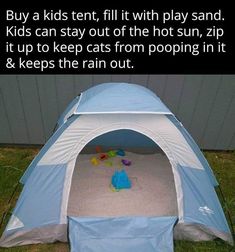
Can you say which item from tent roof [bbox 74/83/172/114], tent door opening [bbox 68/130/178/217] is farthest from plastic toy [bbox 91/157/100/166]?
tent roof [bbox 74/83/172/114]

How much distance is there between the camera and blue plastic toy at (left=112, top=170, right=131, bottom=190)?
2.77 m

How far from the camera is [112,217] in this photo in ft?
7.53

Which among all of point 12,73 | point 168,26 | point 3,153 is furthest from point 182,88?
point 3,153

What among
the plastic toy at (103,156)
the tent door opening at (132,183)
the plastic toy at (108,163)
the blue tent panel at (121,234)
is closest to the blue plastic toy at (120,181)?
the tent door opening at (132,183)

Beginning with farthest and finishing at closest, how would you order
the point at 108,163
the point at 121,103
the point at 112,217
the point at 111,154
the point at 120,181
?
the point at 111,154 → the point at 108,163 → the point at 120,181 → the point at 112,217 → the point at 121,103

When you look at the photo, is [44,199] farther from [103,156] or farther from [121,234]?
[103,156]

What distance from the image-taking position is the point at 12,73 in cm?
307

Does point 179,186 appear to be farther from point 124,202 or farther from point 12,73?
Result: point 12,73

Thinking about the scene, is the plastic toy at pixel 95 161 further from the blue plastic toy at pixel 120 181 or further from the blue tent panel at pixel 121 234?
the blue tent panel at pixel 121 234

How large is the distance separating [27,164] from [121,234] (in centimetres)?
141

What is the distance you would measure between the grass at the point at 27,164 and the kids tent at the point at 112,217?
5cm

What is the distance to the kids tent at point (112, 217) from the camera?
2.14 meters

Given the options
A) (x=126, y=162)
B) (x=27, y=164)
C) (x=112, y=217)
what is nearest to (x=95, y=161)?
(x=126, y=162)

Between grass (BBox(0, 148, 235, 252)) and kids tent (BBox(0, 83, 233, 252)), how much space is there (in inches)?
2.0
